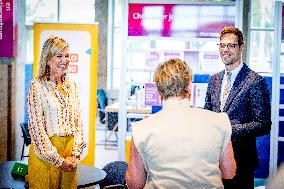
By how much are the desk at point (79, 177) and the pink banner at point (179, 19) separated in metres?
2.22

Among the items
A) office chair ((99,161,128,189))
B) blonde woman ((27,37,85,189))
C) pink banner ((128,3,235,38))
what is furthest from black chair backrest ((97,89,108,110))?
blonde woman ((27,37,85,189))

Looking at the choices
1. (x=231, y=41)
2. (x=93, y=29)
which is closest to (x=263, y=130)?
(x=231, y=41)

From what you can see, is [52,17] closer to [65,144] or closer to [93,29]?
[93,29]

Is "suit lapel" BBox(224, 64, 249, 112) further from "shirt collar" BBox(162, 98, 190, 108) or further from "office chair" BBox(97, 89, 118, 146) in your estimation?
"office chair" BBox(97, 89, 118, 146)

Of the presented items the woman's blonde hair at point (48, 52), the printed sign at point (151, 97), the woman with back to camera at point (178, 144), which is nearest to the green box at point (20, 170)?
the woman's blonde hair at point (48, 52)

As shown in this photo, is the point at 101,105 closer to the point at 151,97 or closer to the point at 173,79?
the point at 151,97

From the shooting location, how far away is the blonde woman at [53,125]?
8.58 feet

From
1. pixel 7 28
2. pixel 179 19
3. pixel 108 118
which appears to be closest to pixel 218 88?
pixel 179 19

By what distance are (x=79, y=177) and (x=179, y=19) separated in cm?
264

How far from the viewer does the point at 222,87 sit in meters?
2.70

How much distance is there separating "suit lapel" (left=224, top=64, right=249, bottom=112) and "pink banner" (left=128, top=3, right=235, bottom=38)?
2507 mm

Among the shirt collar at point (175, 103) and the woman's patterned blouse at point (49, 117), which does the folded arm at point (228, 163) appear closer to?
the shirt collar at point (175, 103)

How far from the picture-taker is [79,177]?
3.08 metres

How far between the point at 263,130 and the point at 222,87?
1.30 ft
